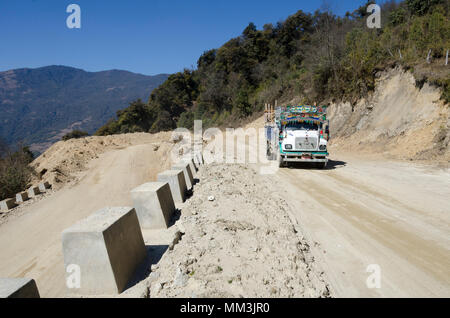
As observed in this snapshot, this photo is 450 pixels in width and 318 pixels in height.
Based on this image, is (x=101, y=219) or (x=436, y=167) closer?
(x=101, y=219)

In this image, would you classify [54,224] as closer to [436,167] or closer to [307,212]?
[307,212]

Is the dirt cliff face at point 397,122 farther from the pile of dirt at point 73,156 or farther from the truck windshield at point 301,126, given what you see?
the pile of dirt at point 73,156

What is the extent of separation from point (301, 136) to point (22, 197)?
45.0 ft

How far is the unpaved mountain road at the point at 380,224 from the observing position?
422 cm

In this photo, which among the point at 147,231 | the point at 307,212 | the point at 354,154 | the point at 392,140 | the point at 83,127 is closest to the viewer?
the point at 147,231

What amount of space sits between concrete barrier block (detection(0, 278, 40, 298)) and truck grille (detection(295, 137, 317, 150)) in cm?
1103

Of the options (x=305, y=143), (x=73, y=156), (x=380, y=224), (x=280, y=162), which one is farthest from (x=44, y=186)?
(x=380, y=224)

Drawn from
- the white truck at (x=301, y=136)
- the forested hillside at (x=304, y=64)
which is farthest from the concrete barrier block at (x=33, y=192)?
the forested hillside at (x=304, y=64)

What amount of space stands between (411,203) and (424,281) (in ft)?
13.7

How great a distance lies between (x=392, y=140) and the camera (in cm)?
1633

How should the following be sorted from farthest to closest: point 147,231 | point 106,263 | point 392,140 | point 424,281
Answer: point 392,140
point 147,231
point 424,281
point 106,263

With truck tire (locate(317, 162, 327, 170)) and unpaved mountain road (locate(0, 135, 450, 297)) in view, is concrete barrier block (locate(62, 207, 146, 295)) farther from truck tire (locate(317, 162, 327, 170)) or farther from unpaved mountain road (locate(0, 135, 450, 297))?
truck tire (locate(317, 162, 327, 170))

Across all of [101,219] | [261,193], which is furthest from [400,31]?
[101,219]

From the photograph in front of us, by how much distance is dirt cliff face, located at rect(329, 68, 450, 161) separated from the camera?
14066 millimetres
